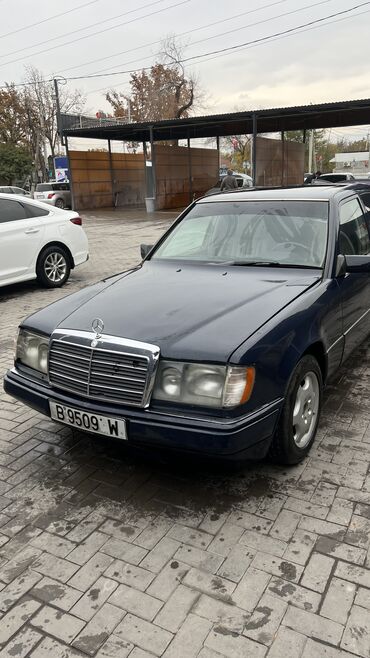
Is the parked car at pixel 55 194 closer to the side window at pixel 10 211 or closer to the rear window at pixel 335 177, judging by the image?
the rear window at pixel 335 177

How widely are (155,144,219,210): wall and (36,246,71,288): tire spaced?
18.2m

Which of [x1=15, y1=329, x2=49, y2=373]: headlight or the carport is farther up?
the carport

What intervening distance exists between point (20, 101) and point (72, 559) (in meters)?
50.1

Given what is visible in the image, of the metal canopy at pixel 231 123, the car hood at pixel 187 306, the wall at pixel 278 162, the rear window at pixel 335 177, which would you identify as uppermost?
the metal canopy at pixel 231 123

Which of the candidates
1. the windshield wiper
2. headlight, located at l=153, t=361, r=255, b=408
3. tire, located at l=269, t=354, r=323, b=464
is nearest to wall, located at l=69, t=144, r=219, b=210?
the windshield wiper

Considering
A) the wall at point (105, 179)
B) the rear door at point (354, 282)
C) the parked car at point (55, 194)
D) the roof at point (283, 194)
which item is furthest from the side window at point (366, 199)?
the wall at point (105, 179)

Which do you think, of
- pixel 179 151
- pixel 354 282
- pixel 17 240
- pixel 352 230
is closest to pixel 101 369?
pixel 354 282

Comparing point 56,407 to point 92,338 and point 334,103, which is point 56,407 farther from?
point 334,103

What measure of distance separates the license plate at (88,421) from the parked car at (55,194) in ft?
81.9

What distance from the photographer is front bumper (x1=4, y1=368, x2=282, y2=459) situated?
254 cm

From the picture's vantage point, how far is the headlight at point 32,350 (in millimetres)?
3205

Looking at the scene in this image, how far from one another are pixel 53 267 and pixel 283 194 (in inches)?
207

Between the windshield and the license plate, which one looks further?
the windshield

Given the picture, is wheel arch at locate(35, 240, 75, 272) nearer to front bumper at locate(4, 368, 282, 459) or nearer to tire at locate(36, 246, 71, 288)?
tire at locate(36, 246, 71, 288)
